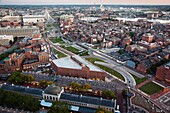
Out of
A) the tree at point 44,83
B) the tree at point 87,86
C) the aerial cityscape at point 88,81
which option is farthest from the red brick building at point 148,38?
the tree at point 44,83

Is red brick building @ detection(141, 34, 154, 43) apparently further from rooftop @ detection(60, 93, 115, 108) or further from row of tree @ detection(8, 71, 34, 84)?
row of tree @ detection(8, 71, 34, 84)

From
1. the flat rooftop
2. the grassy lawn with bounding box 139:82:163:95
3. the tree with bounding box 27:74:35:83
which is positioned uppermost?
the flat rooftop

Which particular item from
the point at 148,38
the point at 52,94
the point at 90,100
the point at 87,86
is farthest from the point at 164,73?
the point at 148,38

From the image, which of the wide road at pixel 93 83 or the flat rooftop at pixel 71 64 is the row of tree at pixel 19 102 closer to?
the wide road at pixel 93 83

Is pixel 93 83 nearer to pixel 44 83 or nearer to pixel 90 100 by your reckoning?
pixel 90 100

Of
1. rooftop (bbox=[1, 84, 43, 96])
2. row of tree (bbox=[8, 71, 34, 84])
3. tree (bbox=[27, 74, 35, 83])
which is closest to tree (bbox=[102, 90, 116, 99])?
rooftop (bbox=[1, 84, 43, 96])

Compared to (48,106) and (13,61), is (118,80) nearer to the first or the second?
(48,106)

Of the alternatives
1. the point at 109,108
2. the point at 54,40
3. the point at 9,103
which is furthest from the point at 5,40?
the point at 109,108
